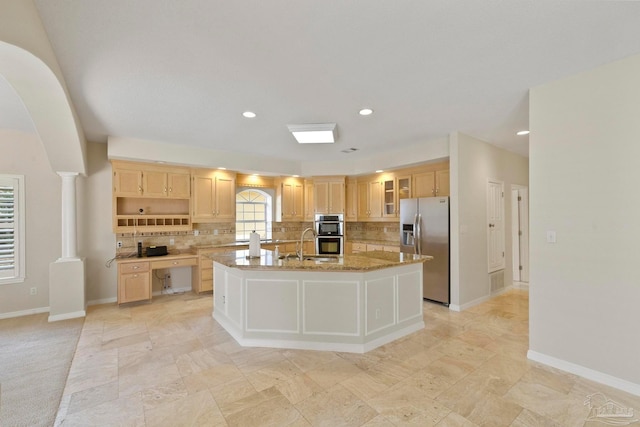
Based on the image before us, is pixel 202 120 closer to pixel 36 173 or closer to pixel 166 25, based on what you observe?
pixel 166 25

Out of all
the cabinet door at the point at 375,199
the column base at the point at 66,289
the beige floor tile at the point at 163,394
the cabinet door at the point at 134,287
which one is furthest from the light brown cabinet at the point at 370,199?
the column base at the point at 66,289

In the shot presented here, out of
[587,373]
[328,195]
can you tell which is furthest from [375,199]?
[587,373]

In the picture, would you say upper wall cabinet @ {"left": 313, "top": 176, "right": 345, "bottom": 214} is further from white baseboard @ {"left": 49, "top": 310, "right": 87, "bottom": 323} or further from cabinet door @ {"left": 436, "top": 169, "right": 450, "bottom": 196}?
white baseboard @ {"left": 49, "top": 310, "right": 87, "bottom": 323}

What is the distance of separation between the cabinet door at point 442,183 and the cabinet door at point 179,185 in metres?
4.55

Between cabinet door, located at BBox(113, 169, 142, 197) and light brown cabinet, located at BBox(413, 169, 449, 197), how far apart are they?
494 centimetres

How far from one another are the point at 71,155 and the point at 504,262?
7092 millimetres

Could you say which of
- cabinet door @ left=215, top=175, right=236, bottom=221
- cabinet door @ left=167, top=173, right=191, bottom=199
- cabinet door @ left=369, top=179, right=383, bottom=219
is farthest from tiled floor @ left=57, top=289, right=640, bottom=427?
cabinet door @ left=369, top=179, right=383, bottom=219

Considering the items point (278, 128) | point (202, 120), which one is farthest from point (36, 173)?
point (278, 128)

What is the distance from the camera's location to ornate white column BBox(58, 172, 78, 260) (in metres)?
4.14

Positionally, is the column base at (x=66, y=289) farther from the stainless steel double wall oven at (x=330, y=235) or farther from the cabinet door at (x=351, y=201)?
the cabinet door at (x=351, y=201)

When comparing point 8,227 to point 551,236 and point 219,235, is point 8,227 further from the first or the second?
point 551,236

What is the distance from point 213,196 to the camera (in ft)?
18.4

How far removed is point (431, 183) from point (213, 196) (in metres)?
4.13

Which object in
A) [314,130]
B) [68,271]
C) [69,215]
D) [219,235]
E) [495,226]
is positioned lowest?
[68,271]
